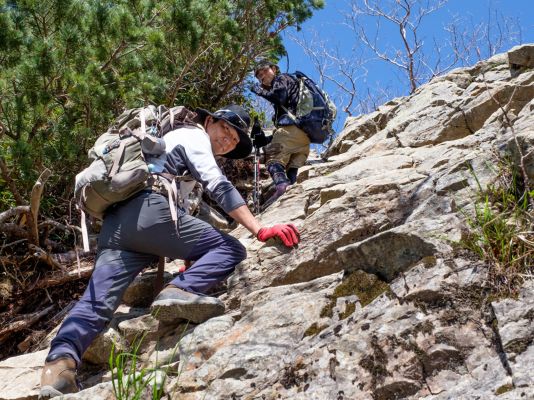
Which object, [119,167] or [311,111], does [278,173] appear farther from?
[119,167]

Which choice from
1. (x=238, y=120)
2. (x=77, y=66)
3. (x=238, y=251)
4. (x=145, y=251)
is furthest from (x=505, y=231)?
(x=77, y=66)

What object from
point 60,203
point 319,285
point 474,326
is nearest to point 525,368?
point 474,326

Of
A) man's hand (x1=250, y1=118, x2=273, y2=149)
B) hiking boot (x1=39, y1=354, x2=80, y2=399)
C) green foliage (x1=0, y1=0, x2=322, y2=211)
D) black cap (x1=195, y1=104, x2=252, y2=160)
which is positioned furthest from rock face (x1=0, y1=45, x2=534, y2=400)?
man's hand (x1=250, y1=118, x2=273, y2=149)

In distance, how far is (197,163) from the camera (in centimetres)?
446

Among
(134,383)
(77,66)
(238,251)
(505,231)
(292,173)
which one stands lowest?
(134,383)

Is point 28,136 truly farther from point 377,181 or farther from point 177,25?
Result: point 377,181

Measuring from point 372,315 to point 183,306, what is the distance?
1387 millimetres

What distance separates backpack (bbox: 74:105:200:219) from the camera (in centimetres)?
420

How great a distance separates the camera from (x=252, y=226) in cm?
429

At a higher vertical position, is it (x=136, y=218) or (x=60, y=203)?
(x=60, y=203)

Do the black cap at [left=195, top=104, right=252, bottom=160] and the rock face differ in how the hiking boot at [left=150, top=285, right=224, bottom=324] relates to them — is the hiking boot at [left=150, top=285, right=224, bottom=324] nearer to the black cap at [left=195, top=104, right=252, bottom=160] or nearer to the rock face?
the rock face

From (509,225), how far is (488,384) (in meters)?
0.98

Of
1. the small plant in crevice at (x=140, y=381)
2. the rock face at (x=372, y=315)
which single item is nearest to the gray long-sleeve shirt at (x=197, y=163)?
the rock face at (x=372, y=315)

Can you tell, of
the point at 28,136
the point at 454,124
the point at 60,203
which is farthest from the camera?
the point at 60,203
